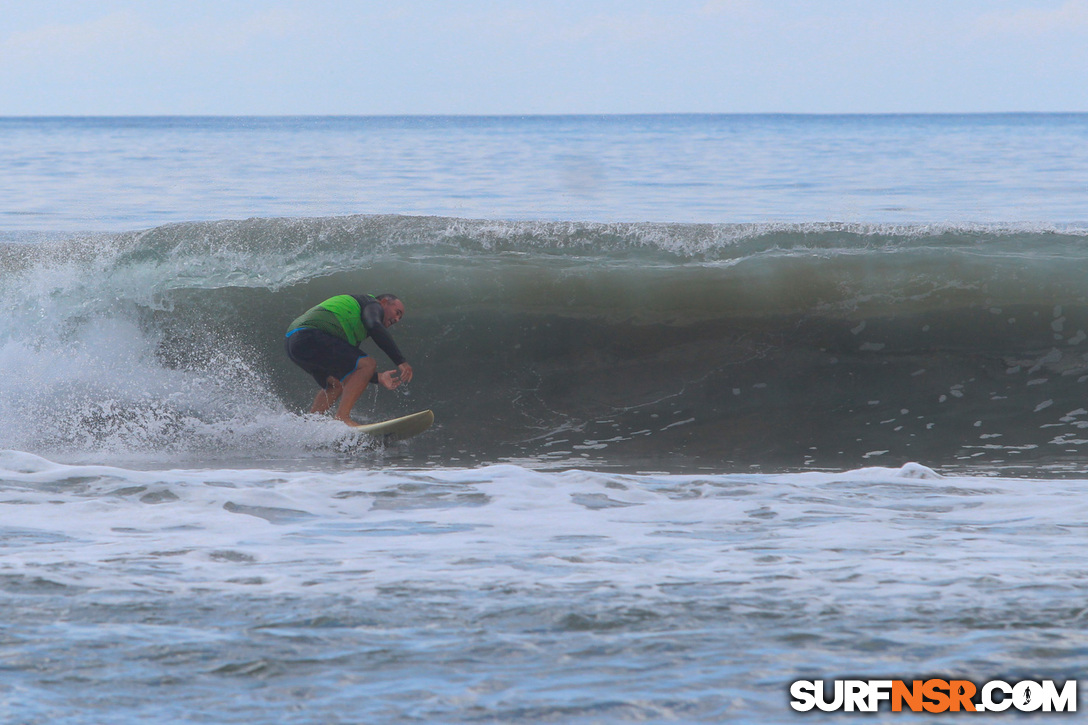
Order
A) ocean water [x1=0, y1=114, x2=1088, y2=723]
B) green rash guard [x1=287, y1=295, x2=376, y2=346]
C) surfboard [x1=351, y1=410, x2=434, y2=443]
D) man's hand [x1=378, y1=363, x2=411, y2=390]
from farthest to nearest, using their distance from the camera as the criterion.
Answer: green rash guard [x1=287, y1=295, x2=376, y2=346]
surfboard [x1=351, y1=410, x2=434, y2=443]
man's hand [x1=378, y1=363, x2=411, y2=390]
ocean water [x1=0, y1=114, x2=1088, y2=723]

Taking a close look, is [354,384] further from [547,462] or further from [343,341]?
[547,462]

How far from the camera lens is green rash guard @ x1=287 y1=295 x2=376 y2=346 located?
7.38 metres

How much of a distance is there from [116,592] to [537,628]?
155 cm

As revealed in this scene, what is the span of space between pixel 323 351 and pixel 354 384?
32 centimetres

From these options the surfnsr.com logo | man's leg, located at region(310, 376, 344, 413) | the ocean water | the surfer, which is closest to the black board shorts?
the surfer

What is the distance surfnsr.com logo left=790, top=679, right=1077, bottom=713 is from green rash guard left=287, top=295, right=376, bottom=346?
5.06 metres

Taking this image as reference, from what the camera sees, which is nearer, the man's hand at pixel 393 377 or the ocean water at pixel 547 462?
the ocean water at pixel 547 462

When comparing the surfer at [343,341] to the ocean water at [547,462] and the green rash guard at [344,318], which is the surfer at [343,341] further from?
→ the ocean water at [547,462]

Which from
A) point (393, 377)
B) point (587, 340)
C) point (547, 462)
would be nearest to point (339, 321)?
point (393, 377)

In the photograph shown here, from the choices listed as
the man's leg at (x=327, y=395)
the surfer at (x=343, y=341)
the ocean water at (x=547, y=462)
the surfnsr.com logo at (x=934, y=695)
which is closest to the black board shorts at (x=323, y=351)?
the surfer at (x=343, y=341)

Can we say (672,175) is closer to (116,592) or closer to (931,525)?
(931,525)

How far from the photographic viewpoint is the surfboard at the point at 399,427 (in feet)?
23.8

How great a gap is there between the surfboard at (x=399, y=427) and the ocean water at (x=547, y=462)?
118mm

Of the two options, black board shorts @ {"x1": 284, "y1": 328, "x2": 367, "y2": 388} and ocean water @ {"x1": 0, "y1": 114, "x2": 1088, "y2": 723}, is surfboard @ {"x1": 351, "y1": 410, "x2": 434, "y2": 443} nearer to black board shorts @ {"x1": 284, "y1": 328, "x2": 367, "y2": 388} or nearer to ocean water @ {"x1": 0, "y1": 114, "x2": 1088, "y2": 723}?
ocean water @ {"x1": 0, "y1": 114, "x2": 1088, "y2": 723}
